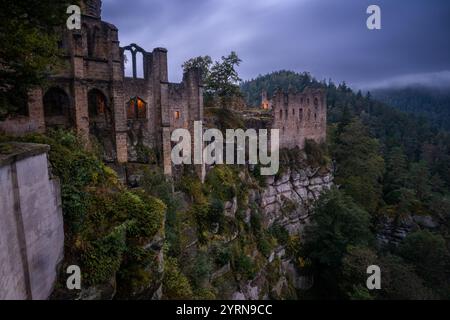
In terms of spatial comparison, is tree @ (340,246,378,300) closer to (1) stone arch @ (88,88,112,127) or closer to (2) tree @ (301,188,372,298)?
(2) tree @ (301,188,372,298)

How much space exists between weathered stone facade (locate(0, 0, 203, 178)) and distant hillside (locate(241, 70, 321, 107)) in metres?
95.8

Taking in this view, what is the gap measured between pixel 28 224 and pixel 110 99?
13.0 m

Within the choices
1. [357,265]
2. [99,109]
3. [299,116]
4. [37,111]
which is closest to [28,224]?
[37,111]

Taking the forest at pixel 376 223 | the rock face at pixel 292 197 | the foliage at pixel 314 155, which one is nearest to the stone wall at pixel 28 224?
the forest at pixel 376 223

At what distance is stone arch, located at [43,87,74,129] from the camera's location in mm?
17094

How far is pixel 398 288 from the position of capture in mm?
23156

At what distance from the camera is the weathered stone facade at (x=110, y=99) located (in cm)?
1683

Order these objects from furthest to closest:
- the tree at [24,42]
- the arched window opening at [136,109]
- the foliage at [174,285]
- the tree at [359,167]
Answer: the tree at [359,167] < the arched window opening at [136,109] < the foliage at [174,285] < the tree at [24,42]

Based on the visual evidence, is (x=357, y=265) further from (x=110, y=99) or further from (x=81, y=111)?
(x=81, y=111)

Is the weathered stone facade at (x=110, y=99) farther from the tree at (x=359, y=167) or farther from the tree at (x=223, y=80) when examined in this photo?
the tree at (x=359, y=167)

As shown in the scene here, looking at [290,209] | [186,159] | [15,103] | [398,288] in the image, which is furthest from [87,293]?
[290,209]

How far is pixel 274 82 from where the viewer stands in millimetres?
137250

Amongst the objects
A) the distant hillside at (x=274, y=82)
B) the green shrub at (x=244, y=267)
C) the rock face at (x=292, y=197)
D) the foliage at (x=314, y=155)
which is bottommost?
the green shrub at (x=244, y=267)

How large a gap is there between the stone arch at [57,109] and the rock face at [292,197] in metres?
19.8
